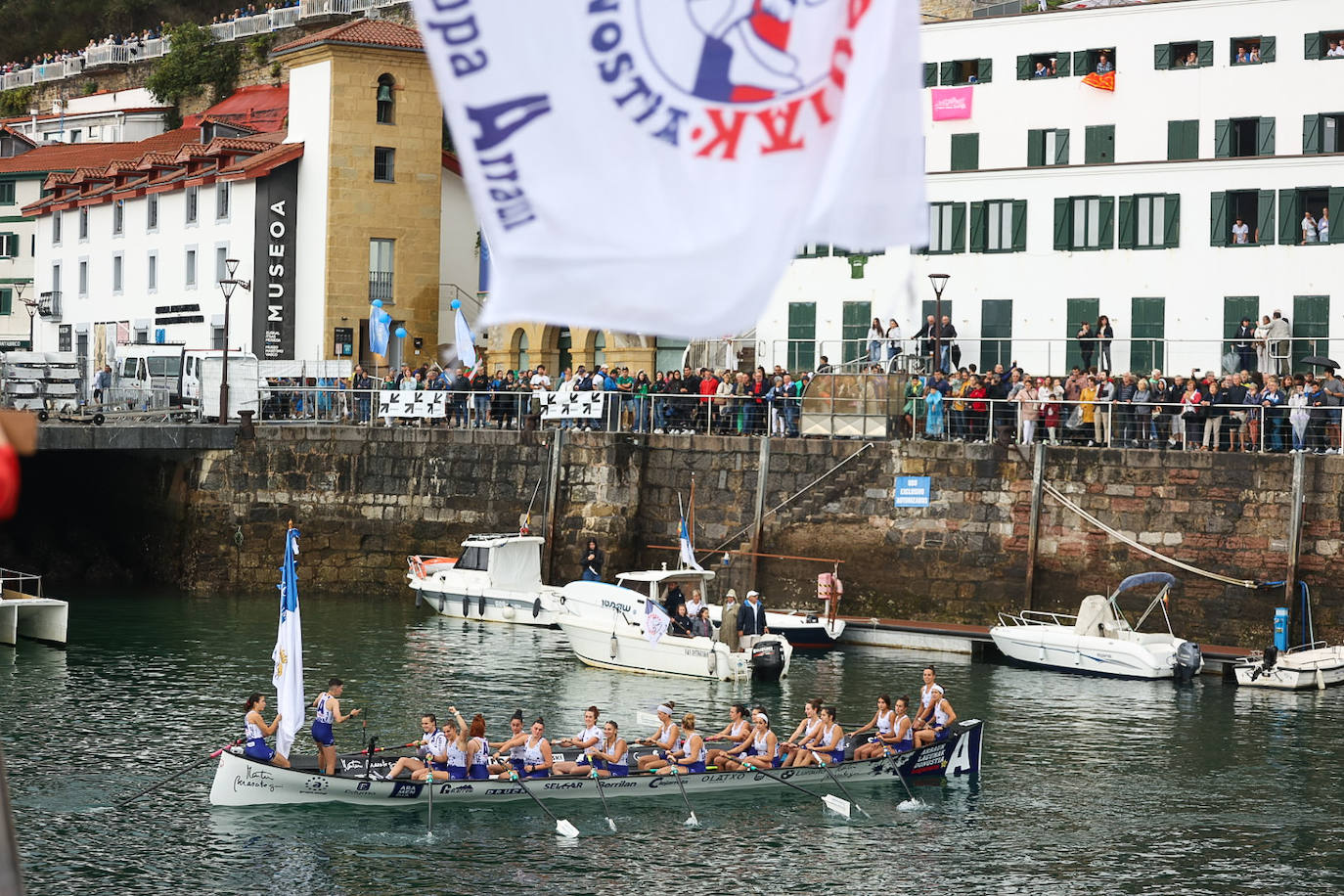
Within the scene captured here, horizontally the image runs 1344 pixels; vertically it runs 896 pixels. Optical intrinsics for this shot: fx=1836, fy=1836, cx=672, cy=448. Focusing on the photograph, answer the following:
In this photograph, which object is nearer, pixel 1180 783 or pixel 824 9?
pixel 824 9

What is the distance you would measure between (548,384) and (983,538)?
13856mm

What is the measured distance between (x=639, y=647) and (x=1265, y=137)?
25.3 meters

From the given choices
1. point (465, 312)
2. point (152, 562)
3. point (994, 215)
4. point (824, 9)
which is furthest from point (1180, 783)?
point (465, 312)

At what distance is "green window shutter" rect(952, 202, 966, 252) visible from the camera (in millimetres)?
55500

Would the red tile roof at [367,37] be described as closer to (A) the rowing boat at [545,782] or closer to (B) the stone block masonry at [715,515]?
(B) the stone block masonry at [715,515]

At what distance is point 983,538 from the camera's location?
4353cm

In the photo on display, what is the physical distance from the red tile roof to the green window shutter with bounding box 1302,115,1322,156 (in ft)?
96.8

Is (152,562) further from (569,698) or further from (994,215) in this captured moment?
(994,215)

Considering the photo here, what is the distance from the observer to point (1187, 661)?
38.3 m

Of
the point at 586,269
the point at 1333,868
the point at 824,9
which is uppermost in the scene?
the point at 824,9

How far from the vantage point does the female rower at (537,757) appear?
90.7ft

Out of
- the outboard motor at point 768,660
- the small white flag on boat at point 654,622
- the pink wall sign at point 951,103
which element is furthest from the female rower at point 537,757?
the pink wall sign at point 951,103

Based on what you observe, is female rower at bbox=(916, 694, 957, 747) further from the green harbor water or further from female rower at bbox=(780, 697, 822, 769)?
female rower at bbox=(780, 697, 822, 769)

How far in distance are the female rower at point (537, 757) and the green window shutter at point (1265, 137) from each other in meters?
33.2
